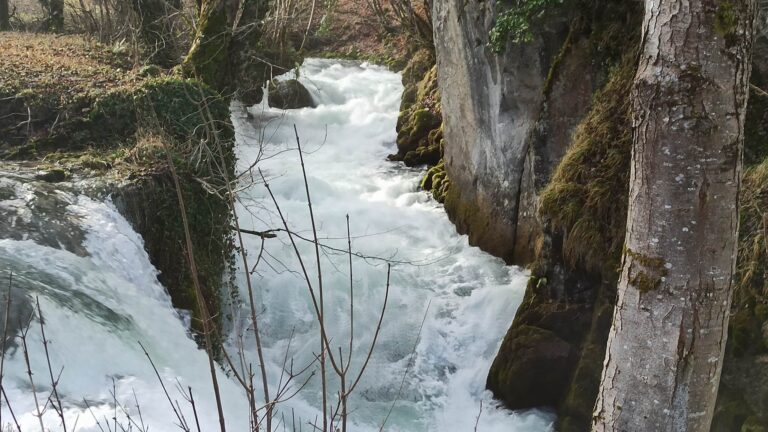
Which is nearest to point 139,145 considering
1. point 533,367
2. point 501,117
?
point 501,117

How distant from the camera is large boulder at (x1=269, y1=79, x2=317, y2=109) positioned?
50.0 ft

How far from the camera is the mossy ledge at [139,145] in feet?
21.5

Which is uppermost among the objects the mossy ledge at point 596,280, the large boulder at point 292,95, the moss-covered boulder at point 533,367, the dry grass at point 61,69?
the dry grass at point 61,69

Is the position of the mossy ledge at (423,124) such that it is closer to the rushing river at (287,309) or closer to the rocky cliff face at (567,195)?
the rushing river at (287,309)

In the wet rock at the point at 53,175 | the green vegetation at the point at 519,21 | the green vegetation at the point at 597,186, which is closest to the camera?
the green vegetation at the point at 597,186

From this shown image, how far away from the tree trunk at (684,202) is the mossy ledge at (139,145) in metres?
4.47

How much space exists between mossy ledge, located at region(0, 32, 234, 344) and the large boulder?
6371 millimetres

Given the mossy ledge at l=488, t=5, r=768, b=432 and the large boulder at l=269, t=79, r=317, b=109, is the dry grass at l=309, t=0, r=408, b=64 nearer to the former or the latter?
the large boulder at l=269, t=79, r=317, b=109

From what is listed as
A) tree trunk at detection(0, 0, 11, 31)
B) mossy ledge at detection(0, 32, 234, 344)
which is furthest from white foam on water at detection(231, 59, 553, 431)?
tree trunk at detection(0, 0, 11, 31)

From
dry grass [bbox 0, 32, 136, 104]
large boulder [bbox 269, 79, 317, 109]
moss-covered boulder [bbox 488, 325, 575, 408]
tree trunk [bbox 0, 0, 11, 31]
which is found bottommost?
moss-covered boulder [bbox 488, 325, 575, 408]

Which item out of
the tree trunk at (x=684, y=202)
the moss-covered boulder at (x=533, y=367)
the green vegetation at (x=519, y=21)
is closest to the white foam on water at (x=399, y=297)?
the moss-covered boulder at (x=533, y=367)

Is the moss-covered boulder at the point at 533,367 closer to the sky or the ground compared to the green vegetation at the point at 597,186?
closer to the ground

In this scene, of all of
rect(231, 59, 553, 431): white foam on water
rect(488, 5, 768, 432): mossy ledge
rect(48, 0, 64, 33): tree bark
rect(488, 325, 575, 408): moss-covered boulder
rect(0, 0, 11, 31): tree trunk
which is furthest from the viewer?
rect(0, 0, 11, 31): tree trunk

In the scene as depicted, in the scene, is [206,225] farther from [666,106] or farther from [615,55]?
[666,106]
